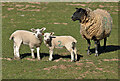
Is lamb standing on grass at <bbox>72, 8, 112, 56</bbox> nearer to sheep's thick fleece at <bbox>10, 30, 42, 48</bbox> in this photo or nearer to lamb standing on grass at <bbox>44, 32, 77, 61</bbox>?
lamb standing on grass at <bbox>44, 32, 77, 61</bbox>

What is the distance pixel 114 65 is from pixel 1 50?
366 inches

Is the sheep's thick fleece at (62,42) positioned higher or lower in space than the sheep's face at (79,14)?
lower

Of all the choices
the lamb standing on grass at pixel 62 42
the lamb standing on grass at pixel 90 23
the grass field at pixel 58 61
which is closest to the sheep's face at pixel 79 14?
the lamb standing on grass at pixel 90 23

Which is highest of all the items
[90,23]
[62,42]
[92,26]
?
[90,23]

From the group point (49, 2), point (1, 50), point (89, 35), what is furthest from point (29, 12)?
point (89, 35)

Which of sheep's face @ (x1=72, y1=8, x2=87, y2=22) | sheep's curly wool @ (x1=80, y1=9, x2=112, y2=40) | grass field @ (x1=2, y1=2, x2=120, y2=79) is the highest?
sheep's face @ (x1=72, y1=8, x2=87, y2=22)

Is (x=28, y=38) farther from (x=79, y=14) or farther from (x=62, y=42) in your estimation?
(x=79, y=14)

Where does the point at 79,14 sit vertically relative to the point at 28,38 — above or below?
above

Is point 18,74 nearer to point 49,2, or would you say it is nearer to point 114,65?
point 114,65

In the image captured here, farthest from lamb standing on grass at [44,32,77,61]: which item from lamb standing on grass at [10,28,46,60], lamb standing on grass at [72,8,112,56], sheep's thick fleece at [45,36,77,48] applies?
lamb standing on grass at [72,8,112,56]

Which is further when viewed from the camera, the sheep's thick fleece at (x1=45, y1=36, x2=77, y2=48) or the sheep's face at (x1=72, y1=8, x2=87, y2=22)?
the sheep's face at (x1=72, y1=8, x2=87, y2=22)

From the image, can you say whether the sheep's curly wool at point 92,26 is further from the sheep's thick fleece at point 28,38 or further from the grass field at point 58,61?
the sheep's thick fleece at point 28,38

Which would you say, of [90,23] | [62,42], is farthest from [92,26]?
[62,42]

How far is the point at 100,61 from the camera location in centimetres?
1564
